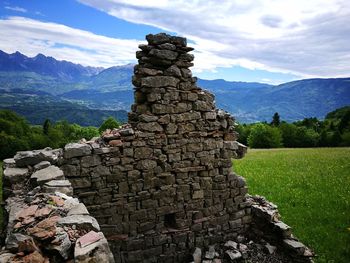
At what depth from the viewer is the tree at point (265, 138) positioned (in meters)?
80.1

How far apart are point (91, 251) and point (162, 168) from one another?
5980 millimetres

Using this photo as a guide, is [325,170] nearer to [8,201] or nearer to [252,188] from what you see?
[252,188]

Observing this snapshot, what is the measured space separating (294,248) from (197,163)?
13.9ft

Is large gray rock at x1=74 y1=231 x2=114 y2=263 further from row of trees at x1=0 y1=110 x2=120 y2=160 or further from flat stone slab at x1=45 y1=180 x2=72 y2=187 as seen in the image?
row of trees at x1=0 y1=110 x2=120 y2=160

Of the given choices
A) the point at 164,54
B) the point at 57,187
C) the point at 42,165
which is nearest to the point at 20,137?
the point at 42,165

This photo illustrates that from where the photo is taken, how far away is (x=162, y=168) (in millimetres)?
10320

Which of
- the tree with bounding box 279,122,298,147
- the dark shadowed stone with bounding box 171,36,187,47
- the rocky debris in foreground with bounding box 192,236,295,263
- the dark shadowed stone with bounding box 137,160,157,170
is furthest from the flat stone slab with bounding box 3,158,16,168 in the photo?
the tree with bounding box 279,122,298,147

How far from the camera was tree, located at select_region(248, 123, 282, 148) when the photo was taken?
8006 centimetres

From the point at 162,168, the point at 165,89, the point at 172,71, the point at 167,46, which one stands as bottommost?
the point at 162,168

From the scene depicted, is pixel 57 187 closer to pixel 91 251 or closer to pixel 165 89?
pixel 91 251

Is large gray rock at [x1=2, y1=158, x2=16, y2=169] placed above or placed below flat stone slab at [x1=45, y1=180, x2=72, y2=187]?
below

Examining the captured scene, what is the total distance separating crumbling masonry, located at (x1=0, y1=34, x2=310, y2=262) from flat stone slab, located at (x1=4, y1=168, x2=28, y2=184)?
0.93 metres

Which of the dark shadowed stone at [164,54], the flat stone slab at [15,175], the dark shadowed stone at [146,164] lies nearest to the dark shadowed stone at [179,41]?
the dark shadowed stone at [164,54]

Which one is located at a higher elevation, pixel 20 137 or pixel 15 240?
pixel 15 240
